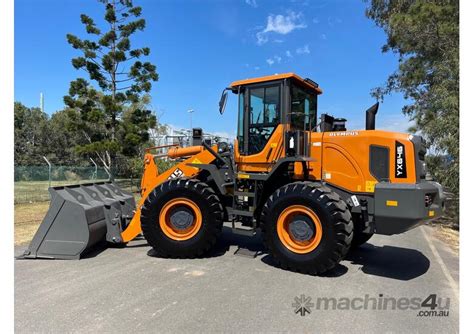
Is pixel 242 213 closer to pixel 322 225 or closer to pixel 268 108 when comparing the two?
pixel 322 225

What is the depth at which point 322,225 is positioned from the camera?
5172 millimetres

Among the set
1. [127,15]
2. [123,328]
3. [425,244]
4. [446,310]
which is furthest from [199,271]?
[127,15]

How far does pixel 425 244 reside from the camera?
775cm

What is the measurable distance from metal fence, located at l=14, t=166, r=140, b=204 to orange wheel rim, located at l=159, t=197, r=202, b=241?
1053 centimetres

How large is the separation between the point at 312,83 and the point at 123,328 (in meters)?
5.26

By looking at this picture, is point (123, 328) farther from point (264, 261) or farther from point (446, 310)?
point (446, 310)

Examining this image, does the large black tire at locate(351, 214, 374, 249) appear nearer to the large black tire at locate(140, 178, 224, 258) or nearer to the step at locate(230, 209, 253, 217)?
the step at locate(230, 209, 253, 217)

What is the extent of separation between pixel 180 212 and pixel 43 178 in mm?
14316

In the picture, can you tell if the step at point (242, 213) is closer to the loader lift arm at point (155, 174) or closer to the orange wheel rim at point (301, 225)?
the orange wheel rim at point (301, 225)

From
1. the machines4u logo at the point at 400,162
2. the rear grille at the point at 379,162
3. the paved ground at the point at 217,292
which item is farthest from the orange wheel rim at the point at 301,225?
the machines4u logo at the point at 400,162

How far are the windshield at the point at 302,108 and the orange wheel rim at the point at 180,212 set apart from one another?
92.7 inches

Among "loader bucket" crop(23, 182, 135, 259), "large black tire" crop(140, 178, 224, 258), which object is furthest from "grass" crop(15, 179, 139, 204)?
"large black tire" crop(140, 178, 224, 258)

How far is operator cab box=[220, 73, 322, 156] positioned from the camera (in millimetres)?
6141

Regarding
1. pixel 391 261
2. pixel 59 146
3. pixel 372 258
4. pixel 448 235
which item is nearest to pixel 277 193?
pixel 372 258
